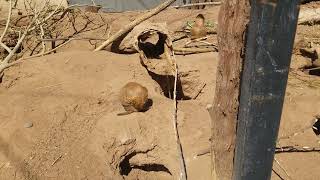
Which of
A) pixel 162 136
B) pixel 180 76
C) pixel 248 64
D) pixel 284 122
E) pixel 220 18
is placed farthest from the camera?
pixel 180 76

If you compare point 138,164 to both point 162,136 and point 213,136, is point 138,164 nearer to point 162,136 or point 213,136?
point 162,136

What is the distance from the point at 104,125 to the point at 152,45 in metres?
1.50

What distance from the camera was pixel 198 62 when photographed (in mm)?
4668

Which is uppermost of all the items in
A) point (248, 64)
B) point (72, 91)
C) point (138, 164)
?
point (248, 64)

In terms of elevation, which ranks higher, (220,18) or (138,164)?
(220,18)

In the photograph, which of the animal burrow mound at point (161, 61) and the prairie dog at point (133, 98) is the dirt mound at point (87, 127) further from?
the animal burrow mound at point (161, 61)

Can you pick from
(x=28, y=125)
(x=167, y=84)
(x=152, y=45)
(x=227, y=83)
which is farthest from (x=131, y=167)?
(x=227, y=83)

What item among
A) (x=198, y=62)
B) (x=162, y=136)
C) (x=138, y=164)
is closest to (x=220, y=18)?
(x=162, y=136)

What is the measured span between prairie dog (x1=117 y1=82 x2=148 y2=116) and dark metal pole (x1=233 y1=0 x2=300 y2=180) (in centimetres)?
200

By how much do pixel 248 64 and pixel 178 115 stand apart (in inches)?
89.0

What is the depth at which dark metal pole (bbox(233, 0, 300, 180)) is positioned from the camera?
4.43 ft

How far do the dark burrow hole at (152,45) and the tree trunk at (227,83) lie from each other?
2.34 meters

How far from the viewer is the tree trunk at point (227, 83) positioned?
6.62ft

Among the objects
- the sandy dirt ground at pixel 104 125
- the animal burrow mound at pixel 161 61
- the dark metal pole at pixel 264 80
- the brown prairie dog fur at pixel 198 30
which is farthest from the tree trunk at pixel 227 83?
the brown prairie dog fur at pixel 198 30
